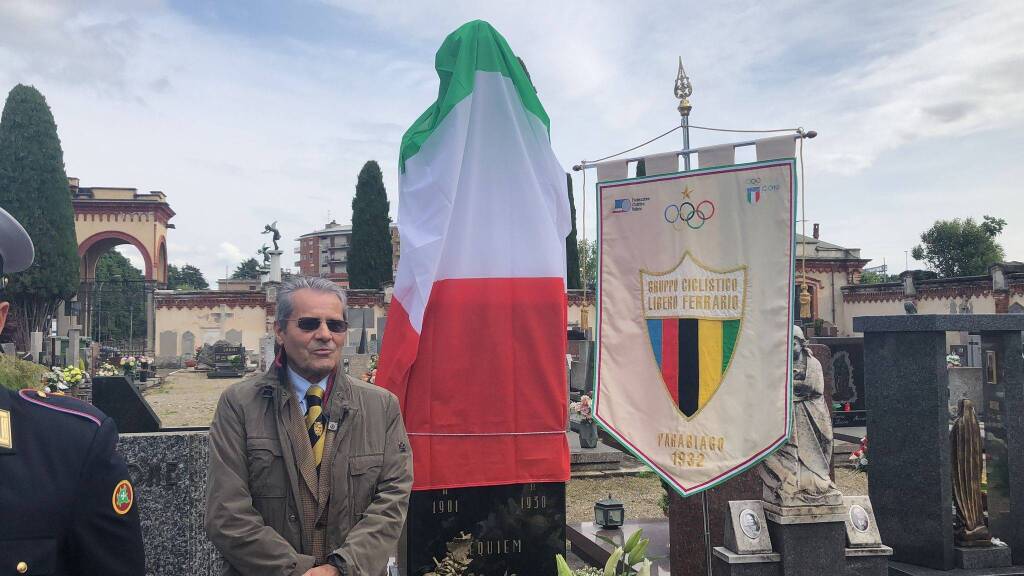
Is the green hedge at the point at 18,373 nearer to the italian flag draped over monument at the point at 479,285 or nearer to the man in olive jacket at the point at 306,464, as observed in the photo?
the italian flag draped over monument at the point at 479,285

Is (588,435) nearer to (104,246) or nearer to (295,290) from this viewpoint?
(295,290)

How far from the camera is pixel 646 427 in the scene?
3990 millimetres

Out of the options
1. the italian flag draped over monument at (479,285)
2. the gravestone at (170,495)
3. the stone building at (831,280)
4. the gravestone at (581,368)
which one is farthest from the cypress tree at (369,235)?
the gravestone at (170,495)

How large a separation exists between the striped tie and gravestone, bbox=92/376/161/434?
2295 mm

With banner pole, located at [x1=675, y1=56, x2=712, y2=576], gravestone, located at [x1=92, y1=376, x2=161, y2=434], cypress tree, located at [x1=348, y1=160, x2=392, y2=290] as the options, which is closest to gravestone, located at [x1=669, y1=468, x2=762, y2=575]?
banner pole, located at [x1=675, y1=56, x2=712, y2=576]

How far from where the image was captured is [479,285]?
4.13 m

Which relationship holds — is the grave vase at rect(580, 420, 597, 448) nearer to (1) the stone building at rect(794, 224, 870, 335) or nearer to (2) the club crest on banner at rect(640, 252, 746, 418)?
(2) the club crest on banner at rect(640, 252, 746, 418)

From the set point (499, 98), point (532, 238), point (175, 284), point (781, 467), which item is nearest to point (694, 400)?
point (781, 467)

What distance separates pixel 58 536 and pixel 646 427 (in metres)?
3.03

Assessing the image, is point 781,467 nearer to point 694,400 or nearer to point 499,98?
point 694,400

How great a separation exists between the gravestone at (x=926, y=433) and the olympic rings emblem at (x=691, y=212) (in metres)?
1.79

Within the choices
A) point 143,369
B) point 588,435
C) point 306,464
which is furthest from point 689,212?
point 143,369

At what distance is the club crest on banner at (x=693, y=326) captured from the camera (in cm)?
382

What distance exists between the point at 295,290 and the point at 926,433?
14.1ft
